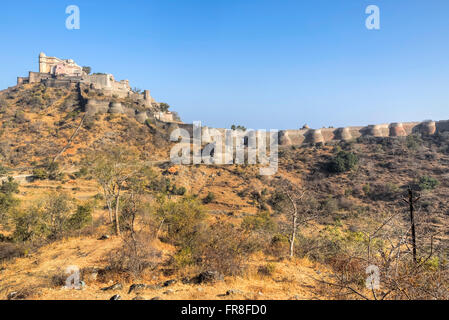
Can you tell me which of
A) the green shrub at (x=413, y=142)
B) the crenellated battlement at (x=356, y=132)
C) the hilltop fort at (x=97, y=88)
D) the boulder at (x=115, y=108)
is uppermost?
the hilltop fort at (x=97, y=88)

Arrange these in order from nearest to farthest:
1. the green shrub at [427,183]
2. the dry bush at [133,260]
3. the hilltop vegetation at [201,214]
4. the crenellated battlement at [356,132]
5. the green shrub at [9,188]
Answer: the hilltop vegetation at [201,214], the dry bush at [133,260], the green shrub at [9,188], the green shrub at [427,183], the crenellated battlement at [356,132]

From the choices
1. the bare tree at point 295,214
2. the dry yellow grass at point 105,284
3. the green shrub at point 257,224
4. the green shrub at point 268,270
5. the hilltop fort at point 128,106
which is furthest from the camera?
the hilltop fort at point 128,106

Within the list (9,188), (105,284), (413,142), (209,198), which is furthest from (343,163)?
(9,188)

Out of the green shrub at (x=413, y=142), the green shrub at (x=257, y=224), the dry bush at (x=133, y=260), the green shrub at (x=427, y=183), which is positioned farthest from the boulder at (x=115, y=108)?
the green shrub at (x=413, y=142)

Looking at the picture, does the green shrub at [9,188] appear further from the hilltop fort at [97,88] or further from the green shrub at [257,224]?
the green shrub at [257,224]

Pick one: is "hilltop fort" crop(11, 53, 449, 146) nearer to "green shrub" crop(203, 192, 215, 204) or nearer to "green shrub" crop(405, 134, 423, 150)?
"green shrub" crop(405, 134, 423, 150)

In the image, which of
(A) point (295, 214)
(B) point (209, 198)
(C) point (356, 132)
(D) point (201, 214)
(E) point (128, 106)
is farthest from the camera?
(E) point (128, 106)

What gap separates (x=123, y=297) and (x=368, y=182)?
93.8 feet

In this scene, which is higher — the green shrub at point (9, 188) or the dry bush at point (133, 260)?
the green shrub at point (9, 188)

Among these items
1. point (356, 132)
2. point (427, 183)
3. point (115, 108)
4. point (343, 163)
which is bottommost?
point (427, 183)

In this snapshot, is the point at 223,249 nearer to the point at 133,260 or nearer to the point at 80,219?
the point at 133,260

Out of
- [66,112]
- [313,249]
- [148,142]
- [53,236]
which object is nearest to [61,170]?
[148,142]

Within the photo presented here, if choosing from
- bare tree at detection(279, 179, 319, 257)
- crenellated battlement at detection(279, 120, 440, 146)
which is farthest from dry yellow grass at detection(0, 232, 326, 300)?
crenellated battlement at detection(279, 120, 440, 146)
